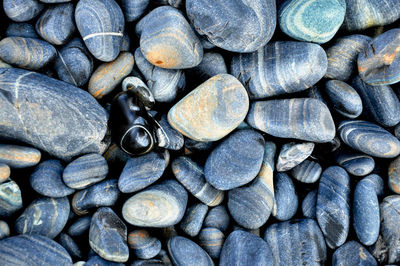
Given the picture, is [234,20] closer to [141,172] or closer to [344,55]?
[344,55]

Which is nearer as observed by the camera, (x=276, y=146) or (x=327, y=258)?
(x=327, y=258)

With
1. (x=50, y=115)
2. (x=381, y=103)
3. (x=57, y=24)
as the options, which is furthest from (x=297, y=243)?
(x=57, y=24)

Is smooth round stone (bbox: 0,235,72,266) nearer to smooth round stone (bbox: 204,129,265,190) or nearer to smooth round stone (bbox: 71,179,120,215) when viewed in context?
smooth round stone (bbox: 71,179,120,215)

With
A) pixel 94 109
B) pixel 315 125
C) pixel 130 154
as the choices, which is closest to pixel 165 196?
Result: pixel 130 154

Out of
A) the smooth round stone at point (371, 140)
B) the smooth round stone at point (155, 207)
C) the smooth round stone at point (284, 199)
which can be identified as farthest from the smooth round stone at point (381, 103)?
the smooth round stone at point (155, 207)

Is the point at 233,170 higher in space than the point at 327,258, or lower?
higher

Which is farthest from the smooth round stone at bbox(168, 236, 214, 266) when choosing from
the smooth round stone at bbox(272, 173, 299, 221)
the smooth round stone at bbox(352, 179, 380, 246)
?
the smooth round stone at bbox(352, 179, 380, 246)

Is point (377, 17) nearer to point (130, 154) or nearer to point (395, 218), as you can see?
point (395, 218)
